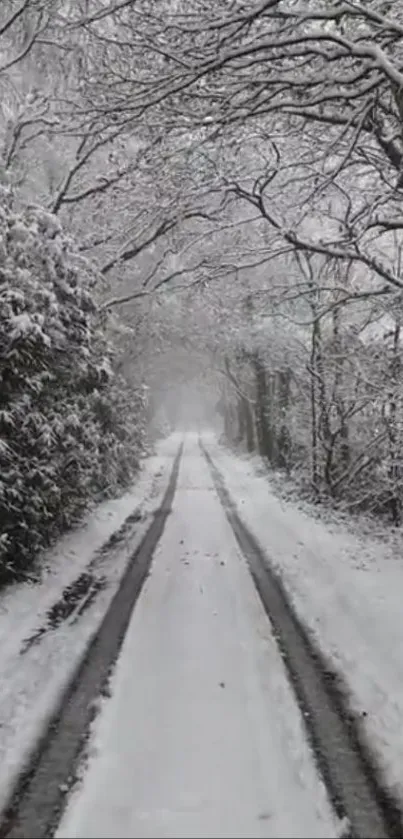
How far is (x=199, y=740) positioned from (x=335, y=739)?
95 cm

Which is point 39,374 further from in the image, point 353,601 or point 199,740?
point 199,740

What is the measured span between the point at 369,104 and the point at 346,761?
214 inches

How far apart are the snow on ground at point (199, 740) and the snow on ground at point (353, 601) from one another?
0.58 metres

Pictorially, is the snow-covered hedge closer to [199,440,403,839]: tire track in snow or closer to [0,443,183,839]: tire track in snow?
[0,443,183,839]: tire track in snow

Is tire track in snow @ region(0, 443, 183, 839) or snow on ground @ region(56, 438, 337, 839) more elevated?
snow on ground @ region(56, 438, 337, 839)

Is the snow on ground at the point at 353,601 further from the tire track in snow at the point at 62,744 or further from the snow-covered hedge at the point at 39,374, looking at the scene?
the snow-covered hedge at the point at 39,374

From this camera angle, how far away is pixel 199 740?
491 cm

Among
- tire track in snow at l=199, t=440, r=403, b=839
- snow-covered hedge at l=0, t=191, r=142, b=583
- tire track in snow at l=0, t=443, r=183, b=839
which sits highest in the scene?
snow-covered hedge at l=0, t=191, r=142, b=583

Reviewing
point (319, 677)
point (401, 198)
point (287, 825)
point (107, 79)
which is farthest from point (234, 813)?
point (401, 198)

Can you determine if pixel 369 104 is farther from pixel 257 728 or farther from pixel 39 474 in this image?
pixel 39 474

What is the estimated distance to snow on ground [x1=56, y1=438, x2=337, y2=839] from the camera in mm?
3939

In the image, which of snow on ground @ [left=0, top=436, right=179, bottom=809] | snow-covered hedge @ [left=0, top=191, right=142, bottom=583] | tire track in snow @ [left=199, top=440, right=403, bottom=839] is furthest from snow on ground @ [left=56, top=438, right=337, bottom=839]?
snow-covered hedge @ [left=0, top=191, right=142, bottom=583]

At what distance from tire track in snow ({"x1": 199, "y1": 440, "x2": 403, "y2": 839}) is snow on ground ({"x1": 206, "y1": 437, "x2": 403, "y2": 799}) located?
0.12 metres

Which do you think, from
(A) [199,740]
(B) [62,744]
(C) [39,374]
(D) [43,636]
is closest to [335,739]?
(A) [199,740]
